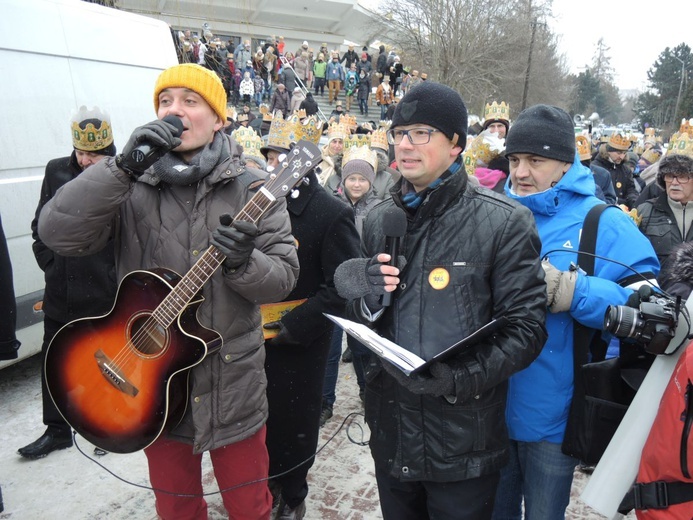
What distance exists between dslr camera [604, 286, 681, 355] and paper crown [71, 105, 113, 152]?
3.16m

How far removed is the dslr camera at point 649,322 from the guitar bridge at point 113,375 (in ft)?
6.12

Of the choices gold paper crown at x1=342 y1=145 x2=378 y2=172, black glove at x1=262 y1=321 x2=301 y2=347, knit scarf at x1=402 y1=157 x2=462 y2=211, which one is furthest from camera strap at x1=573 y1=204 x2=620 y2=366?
gold paper crown at x1=342 y1=145 x2=378 y2=172

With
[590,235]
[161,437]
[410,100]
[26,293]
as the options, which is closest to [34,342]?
[26,293]

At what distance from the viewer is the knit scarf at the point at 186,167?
7.42ft

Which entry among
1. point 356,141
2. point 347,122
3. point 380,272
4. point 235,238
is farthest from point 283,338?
point 347,122

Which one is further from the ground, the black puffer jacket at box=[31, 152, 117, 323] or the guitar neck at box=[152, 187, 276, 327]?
the guitar neck at box=[152, 187, 276, 327]

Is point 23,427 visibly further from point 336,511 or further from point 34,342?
point 336,511

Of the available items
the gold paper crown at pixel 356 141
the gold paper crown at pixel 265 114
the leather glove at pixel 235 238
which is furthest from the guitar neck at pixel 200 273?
the gold paper crown at pixel 265 114

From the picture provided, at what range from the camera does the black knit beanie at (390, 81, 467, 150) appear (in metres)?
2.10

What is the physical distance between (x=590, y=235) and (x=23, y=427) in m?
4.22

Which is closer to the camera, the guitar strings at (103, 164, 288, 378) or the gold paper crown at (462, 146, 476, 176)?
the guitar strings at (103, 164, 288, 378)

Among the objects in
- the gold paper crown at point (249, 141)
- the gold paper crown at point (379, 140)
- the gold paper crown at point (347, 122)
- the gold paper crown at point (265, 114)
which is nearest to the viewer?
the gold paper crown at point (249, 141)

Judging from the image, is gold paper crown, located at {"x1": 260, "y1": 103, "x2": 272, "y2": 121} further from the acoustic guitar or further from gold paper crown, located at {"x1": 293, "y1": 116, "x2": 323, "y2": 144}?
the acoustic guitar

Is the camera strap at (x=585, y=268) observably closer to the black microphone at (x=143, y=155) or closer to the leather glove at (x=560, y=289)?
the leather glove at (x=560, y=289)
